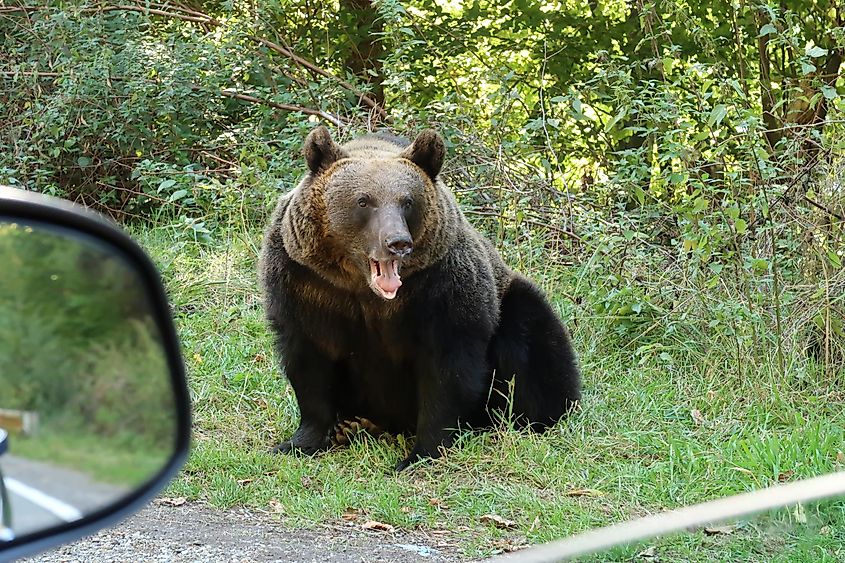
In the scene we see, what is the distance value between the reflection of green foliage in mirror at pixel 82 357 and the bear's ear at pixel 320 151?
391 cm

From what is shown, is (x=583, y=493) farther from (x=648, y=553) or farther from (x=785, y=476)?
(x=785, y=476)

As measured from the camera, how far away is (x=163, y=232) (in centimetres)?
1052

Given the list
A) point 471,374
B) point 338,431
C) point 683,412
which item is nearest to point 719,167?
point 683,412

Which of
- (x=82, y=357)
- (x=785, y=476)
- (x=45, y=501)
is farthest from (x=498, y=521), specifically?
(x=45, y=501)

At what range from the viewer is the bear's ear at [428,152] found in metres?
6.18

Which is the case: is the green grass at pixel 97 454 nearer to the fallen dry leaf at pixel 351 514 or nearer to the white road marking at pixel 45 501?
the white road marking at pixel 45 501

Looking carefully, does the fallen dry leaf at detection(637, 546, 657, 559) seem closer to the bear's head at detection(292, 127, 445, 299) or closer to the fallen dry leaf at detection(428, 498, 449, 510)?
the fallen dry leaf at detection(428, 498, 449, 510)

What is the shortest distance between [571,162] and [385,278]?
600 cm

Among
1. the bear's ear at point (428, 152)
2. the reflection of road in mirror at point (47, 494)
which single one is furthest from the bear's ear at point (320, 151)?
the reflection of road in mirror at point (47, 494)

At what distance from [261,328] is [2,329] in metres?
6.44

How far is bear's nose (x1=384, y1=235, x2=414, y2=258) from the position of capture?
559 centimetres

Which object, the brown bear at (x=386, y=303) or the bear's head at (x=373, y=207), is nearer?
the bear's head at (x=373, y=207)

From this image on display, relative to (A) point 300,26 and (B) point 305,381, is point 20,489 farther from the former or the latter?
(A) point 300,26

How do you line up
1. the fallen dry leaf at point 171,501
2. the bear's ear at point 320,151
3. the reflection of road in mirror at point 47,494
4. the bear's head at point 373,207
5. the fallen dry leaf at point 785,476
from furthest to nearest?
the bear's ear at point 320,151 → the bear's head at point 373,207 → the fallen dry leaf at point 171,501 → the fallen dry leaf at point 785,476 → the reflection of road in mirror at point 47,494
